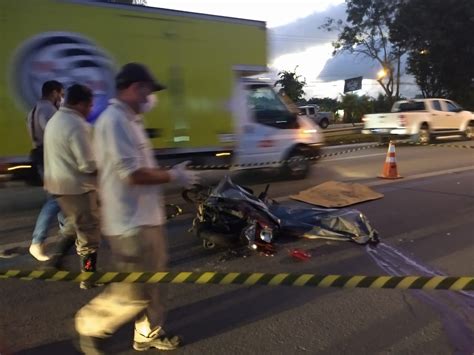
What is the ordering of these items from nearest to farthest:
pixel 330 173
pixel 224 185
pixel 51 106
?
pixel 51 106 < pixel 224 185 < pixel 330 173

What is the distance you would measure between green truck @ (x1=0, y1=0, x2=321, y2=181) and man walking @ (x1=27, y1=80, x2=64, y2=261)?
2.37 m

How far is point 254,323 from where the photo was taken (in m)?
3.68

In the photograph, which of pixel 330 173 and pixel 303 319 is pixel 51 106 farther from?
pixel 330 173

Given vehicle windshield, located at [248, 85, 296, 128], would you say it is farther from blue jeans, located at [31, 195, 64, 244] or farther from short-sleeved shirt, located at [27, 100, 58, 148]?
blue jeans, located at [31, 195, 64, 244]

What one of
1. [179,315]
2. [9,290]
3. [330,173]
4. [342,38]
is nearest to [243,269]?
[179,315]

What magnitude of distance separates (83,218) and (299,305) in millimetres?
1944

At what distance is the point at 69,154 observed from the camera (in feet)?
13.4

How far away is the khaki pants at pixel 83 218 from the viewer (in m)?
4.15

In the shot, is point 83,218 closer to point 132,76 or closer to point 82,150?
point 82,150

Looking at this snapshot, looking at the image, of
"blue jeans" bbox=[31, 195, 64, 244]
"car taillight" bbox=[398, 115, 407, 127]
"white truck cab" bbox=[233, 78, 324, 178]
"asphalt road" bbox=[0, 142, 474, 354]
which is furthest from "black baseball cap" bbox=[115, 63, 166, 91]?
"car taillight" bbox=[398, 115, 407, 127]

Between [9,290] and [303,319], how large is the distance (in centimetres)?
256

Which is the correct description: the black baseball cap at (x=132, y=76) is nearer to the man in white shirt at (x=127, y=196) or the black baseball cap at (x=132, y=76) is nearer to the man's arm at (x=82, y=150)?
the man in white shirt at (x=127, y=196)

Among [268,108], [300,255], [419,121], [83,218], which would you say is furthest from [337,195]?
[419,121]

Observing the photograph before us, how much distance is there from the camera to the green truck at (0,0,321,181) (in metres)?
7.38
